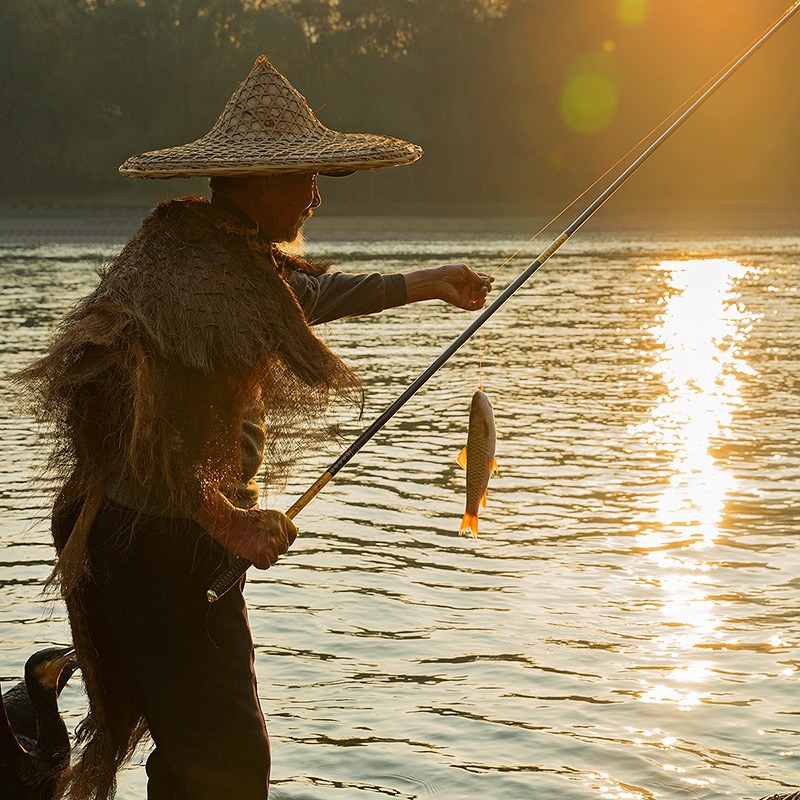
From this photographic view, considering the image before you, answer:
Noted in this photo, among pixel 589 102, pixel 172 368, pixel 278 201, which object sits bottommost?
pixel 172 368

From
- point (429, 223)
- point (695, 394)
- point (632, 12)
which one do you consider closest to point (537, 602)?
point (695, 394)

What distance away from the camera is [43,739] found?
4062mm

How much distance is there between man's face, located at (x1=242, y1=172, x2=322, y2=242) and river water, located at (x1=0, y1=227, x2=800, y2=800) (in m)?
0.65

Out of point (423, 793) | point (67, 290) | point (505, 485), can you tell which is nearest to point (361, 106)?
point (67, 290)

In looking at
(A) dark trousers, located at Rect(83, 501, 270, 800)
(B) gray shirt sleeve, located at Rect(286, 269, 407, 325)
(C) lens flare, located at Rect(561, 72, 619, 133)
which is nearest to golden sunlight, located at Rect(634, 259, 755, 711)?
(B) gray shirt sleeve, located at Rect(286, 269, 407, 325)

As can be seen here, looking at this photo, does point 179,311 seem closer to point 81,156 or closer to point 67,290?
point 67,290

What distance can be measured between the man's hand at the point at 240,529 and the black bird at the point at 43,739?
1032 mm

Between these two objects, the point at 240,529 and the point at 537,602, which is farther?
the point at 537,602

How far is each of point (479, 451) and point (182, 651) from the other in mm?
1182

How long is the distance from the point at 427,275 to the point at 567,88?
220 ft

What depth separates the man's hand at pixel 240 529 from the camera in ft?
10.2

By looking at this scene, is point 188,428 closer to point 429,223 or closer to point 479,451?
point 479,451

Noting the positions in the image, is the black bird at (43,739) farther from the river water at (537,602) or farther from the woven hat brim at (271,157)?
the woven hat brim at (271,157)

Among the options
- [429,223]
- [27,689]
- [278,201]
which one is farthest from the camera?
[429,223]
